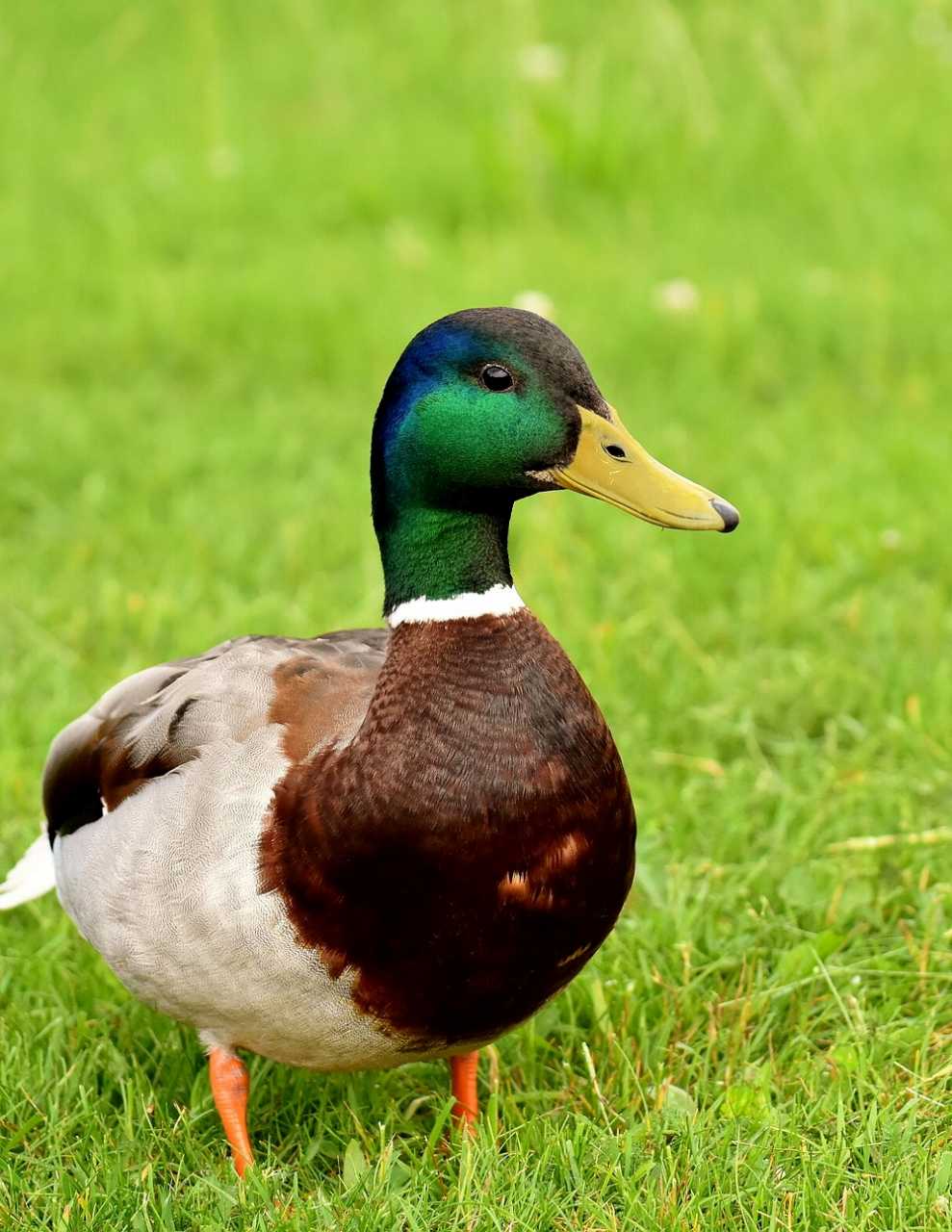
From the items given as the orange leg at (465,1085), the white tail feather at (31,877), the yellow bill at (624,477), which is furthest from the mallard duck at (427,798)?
the white tail feather at (31,877)

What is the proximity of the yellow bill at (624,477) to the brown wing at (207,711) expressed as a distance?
1.55ft

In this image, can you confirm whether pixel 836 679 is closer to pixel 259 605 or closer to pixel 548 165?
A: pixel 259 605

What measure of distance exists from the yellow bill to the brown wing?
0.47 meters

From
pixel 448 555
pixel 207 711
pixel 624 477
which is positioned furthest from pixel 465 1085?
pixel 624 477

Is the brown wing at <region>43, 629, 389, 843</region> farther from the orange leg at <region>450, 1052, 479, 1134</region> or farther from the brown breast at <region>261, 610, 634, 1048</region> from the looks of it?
the orange leg at <region>450, 1052, 479, 1134</region>

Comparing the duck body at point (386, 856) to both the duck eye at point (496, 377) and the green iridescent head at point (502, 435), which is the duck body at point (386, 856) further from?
the duck eye at point (496, 377)

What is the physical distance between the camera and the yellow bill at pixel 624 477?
7.63 ft

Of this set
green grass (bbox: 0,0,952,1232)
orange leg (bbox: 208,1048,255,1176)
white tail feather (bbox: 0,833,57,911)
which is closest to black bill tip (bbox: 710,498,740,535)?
green grass (bbox: 0,0,952,1232)

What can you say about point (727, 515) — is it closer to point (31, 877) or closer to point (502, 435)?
point (502, 435)

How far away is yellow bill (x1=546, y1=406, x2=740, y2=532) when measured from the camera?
2.32m

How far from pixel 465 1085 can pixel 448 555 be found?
0.83 m

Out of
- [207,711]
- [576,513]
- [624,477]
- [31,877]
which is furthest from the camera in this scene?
[576,513]

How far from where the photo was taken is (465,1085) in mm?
2643

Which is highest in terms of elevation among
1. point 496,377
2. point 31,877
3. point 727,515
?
point 496,377
